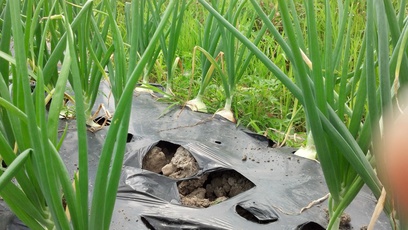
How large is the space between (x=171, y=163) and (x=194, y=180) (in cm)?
10

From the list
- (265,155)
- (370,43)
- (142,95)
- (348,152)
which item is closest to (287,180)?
(265,155)

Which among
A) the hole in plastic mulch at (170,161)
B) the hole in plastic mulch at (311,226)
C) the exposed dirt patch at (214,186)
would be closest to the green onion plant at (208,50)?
the hole in plastic mulch at (170,161)

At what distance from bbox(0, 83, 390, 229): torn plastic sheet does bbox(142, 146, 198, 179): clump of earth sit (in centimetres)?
2

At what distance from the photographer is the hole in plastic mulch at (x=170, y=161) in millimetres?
1431

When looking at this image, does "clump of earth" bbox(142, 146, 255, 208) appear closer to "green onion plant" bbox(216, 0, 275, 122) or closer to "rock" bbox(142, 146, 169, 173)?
"rock" bbox(142, 146, 169, 173)

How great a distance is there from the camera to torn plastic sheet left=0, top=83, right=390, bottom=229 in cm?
117

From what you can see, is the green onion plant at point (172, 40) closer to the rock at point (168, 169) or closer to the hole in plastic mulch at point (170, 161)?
the hole in plastic mulch at point (170, 161)

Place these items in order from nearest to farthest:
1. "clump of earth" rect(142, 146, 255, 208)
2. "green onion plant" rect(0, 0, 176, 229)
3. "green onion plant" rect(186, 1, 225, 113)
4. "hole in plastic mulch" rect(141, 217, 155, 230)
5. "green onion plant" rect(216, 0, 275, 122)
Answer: "green onion plant" rect(0, 0, 176, 229), "hole in plastic mulch" rect(141, 217, 155, 230), "clump of earth" rect(142, 146, 255, 208), "green onion plant" rect(216, 0, 275, 122), "green onion plant" rect(186, 1, 225, 113)

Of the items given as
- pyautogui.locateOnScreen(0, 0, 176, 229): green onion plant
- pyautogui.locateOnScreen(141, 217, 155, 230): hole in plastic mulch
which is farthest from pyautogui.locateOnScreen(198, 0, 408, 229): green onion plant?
pyautogui.locateOnScreen(141, 217, 155, 230): hole in plastic mulch

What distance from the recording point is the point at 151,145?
1523 mm

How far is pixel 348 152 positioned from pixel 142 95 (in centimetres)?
122

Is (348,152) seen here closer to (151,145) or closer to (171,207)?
(171,207)

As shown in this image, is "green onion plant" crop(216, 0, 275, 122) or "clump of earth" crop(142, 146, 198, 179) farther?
"green onion plant" crop(216, 0, 275, 122)

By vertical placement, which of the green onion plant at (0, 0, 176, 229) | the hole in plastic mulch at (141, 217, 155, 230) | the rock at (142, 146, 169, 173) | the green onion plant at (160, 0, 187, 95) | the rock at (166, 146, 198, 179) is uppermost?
the green onion plant at (0, 0, 176, 229)
